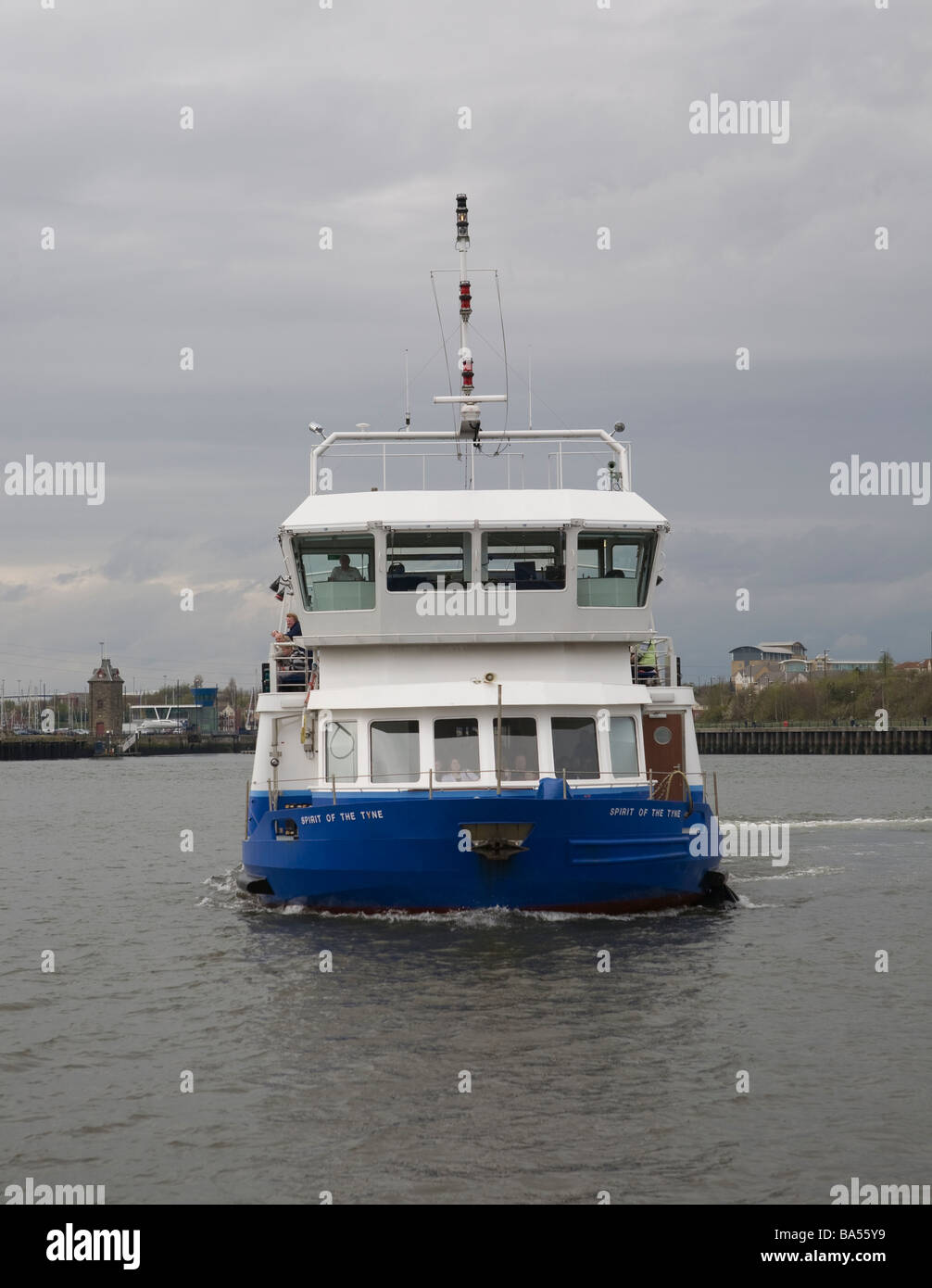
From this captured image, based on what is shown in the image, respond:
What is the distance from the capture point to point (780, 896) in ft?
89.0

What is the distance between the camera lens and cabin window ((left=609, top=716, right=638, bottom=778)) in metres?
22.8

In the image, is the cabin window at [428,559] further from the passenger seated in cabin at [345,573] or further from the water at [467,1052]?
the water at [467,1052]

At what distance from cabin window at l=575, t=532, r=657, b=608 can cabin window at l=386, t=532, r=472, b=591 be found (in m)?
1.87

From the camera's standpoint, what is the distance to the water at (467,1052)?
11344mm

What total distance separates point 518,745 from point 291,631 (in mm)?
6044

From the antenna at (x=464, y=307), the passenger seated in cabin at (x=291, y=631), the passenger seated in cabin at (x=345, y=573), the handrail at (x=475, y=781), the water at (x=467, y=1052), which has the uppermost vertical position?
the antenna at (x=464, y=307)

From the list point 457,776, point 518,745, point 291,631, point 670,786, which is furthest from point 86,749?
point 457,776

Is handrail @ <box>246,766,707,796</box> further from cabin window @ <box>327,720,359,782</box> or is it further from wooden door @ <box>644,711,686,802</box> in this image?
wooden door @ <box>644,711,686,802</box>

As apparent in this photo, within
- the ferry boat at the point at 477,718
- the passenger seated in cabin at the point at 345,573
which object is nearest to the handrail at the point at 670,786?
the ferry boat at the point at 477,718

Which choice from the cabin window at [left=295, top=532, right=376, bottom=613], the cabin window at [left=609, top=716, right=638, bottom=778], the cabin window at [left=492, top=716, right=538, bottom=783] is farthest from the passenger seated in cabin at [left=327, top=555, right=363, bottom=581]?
the cabin window at [left=609, top=716, right=638, bottom=778]

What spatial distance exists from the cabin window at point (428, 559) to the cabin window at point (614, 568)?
1.87 m

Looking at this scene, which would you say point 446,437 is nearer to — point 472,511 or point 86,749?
point 472,511

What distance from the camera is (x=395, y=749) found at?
22391 millimetres
